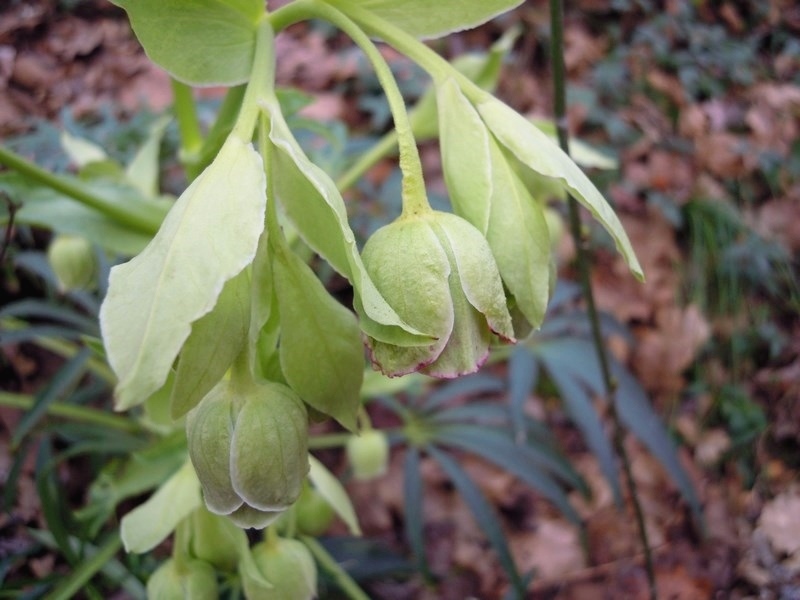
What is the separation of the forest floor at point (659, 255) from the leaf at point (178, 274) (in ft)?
1.95

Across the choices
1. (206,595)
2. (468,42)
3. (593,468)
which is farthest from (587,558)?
(468,42)

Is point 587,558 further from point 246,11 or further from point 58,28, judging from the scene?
point 58,28

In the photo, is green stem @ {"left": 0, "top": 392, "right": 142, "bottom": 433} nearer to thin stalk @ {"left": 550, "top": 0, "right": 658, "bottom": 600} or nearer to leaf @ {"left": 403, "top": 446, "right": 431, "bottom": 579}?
leaf @ {"left": 403, "top": 446, "right": 431, "bottom": 579}

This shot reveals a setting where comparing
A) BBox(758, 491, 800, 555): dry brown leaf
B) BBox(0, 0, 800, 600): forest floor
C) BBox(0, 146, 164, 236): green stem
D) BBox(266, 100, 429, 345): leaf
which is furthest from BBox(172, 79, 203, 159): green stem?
BBox(758, 491, 800, 555): dry brown leaf

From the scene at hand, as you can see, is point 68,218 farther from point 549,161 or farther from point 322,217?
point 549,161

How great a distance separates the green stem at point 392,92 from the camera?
443 mm

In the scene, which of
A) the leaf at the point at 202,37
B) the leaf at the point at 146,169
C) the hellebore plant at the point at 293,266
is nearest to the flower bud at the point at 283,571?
the hellebore plant at the point at 293,266

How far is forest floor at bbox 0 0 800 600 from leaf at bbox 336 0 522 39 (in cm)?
70

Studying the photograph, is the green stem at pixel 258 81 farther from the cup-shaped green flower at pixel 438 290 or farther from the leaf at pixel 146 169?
the leaf at pixel 146 169

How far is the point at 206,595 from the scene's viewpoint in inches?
23.3

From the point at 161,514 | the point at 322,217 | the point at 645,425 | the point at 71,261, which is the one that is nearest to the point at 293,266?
the point at 322,217

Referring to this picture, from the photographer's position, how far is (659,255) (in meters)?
1.79

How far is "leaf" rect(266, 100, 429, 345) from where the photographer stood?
391mm

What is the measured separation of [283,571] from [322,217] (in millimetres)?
312
